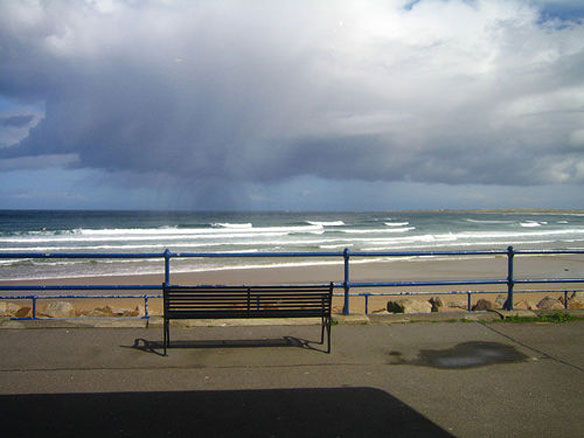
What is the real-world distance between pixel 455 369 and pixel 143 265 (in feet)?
64.6

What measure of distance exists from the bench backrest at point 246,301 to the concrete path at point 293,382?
48 centimetres

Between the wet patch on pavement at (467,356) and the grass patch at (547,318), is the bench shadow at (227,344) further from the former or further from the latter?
the grass patch at (547,318)

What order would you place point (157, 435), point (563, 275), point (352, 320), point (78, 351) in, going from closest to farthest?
point (157, 435) → point (78, 351) → point (352, 320) → point (563, 275)

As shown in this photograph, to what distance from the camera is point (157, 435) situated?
3.63 m

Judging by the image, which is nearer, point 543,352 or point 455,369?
point 455,369

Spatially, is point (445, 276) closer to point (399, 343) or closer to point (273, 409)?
point (399, 343)

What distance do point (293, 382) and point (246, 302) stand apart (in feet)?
4.42

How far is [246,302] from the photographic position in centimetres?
580

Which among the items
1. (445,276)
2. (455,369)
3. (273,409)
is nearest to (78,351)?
(273,409)

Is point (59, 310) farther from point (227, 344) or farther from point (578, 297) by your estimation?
point (578, 297)

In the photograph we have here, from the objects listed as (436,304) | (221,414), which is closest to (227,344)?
(221,414)

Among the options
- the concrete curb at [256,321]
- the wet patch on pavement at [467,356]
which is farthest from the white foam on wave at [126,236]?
the wet patch on pavement at [467,356]

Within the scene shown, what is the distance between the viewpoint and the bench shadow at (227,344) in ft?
19.2

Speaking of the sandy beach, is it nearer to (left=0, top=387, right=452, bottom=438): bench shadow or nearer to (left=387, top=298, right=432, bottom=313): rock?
(left=387, top=298, right=432, bottom=313): rock
